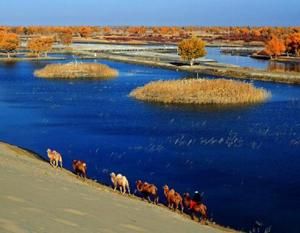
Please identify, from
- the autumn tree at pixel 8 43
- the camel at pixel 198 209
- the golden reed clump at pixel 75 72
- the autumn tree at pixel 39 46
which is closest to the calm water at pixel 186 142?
the camel at pixel 198 209

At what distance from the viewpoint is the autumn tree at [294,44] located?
4697 inches

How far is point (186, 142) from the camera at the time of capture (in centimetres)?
3300

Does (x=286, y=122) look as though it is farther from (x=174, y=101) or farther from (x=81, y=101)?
(x=81, y=101)

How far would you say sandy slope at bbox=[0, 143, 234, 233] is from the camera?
1098 cm

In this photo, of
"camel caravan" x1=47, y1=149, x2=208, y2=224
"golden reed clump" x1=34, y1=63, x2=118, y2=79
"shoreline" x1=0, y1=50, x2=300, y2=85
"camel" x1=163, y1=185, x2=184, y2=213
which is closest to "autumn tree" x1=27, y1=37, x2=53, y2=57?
"shoreline" x1=0, y1=50, x2=300, y2=85

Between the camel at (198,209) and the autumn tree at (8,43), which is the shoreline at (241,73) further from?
the camel at (198,209)

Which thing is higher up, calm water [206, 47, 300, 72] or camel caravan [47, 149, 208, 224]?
camel caravan [47, 149, 208, 224]

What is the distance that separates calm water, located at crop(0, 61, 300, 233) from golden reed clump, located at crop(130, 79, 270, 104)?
5.81ft

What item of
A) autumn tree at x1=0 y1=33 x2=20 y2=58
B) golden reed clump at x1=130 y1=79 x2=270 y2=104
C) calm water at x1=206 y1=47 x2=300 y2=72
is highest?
autumn tree at x1=0 y1=33 x2=20 y2=58

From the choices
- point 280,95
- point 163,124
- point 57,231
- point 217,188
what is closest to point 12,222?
point 57,231

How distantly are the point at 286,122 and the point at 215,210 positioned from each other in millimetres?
21767

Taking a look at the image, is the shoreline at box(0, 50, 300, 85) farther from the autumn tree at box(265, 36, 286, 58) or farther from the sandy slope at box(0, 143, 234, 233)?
the sandy slope at box(0, 143, 234, 233)

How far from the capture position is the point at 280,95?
5678cm

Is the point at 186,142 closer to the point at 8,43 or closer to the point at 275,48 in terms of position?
the point at 275,48
